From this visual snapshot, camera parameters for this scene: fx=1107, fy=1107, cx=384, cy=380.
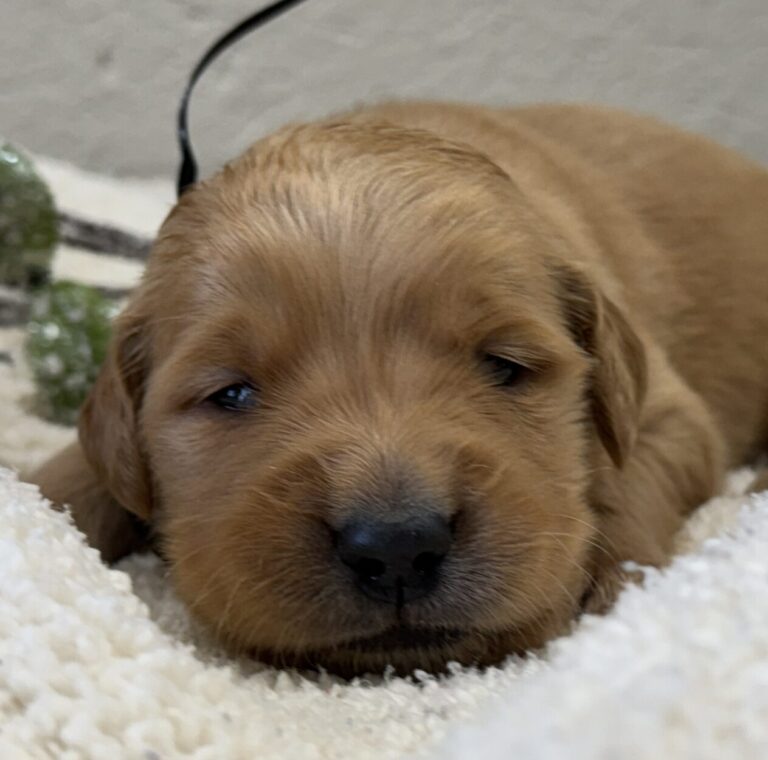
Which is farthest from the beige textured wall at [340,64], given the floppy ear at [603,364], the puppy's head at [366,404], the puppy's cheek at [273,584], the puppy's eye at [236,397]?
the puppy's cheek at [273,584]

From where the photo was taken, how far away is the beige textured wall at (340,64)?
394 centimetres

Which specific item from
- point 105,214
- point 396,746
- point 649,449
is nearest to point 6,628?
point 396,746

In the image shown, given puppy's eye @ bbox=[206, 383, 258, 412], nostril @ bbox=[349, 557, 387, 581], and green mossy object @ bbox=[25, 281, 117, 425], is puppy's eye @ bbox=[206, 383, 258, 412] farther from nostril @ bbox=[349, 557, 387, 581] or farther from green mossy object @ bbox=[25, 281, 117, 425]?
green mossy object @ bbox=[25, 281, 117, 425]

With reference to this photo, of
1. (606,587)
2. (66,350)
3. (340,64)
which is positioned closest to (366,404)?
(606,587)

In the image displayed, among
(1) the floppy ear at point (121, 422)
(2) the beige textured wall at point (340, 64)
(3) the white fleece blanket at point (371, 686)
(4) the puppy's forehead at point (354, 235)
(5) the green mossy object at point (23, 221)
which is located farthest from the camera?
(2) the beige textured wall at point (340, 64)

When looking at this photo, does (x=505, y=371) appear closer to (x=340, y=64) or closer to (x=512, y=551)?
(x=512, y=551)

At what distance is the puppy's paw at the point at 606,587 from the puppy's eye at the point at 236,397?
1.74 ft

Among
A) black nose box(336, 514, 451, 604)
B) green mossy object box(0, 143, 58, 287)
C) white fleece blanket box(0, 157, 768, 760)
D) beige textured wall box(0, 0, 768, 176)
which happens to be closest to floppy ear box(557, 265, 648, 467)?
white fleece blanket box(0, 157, 768, 760)

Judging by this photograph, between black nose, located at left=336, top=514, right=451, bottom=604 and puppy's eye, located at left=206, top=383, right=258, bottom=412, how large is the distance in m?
0.33

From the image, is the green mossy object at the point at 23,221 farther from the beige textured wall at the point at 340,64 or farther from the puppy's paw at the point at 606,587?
the puppy's paw at the point at 606,587

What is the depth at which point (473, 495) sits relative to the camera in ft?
4.05

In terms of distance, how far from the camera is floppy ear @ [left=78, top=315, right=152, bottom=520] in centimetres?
162

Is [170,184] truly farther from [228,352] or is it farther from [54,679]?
[54,679]

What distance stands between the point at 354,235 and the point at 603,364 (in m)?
0.46
